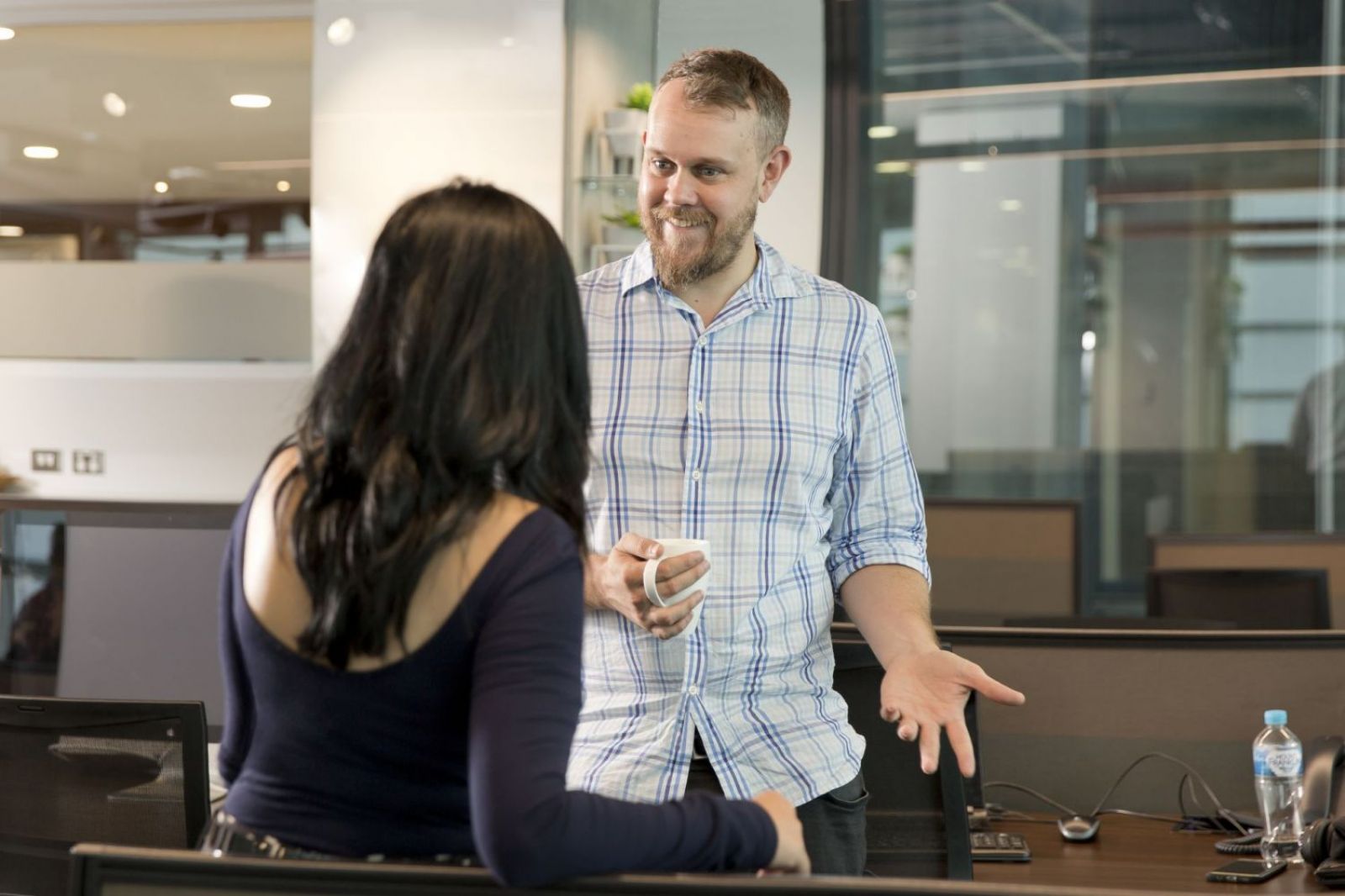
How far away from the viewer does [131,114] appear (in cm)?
561

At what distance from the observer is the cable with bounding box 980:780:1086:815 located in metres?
2.40

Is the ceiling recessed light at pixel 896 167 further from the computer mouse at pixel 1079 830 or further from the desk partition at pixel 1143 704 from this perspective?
the computer mouse at pixel 1079 830

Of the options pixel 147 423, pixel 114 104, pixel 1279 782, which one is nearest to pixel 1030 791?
pixel 1279 782

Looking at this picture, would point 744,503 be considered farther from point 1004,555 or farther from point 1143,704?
point 1004,555

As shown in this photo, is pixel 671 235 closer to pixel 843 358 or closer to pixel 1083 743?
pixel 843 358

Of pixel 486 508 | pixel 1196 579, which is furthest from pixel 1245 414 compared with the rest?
pixel 486 508

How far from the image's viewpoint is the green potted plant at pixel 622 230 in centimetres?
499

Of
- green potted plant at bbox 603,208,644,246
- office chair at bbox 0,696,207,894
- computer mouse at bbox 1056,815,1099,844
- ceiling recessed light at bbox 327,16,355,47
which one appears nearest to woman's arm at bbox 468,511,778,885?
office chair at bbox 0,696,207,894

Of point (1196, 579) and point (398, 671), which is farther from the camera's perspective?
point (1196, 579)

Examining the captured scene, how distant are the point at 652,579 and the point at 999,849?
3.14 ft

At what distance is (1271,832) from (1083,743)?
324mm

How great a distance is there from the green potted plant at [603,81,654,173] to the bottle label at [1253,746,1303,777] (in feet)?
10.5

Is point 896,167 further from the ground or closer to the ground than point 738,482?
further from the ground

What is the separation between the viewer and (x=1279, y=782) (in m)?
2.23
